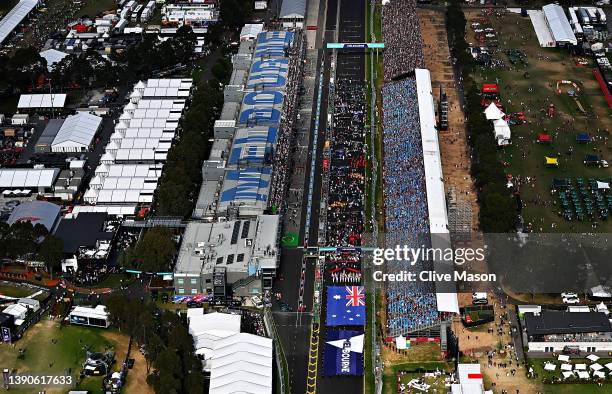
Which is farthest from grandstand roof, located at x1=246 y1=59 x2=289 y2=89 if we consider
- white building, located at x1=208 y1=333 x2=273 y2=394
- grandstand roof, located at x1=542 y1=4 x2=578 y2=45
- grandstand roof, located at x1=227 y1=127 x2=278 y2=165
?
white building, located at x1=208 y1=333 x2=273 y2=394

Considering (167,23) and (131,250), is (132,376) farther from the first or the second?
(167,23)

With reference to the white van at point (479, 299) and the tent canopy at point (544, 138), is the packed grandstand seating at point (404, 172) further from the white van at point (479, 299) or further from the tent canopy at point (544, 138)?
the tent canopy at point (544, 138)

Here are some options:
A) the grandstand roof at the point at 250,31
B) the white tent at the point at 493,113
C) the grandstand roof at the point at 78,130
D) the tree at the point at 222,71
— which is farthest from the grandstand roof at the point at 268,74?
the white tent at the point at 493,113

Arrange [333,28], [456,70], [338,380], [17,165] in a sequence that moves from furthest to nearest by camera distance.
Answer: [333,28], [456,70], [17,165], [338,380]

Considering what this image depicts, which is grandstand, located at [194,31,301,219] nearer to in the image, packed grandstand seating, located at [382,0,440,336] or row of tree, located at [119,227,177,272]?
row of tree, located at [119,227,177,272]

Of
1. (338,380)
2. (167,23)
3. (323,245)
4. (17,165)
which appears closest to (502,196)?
(323,245)
